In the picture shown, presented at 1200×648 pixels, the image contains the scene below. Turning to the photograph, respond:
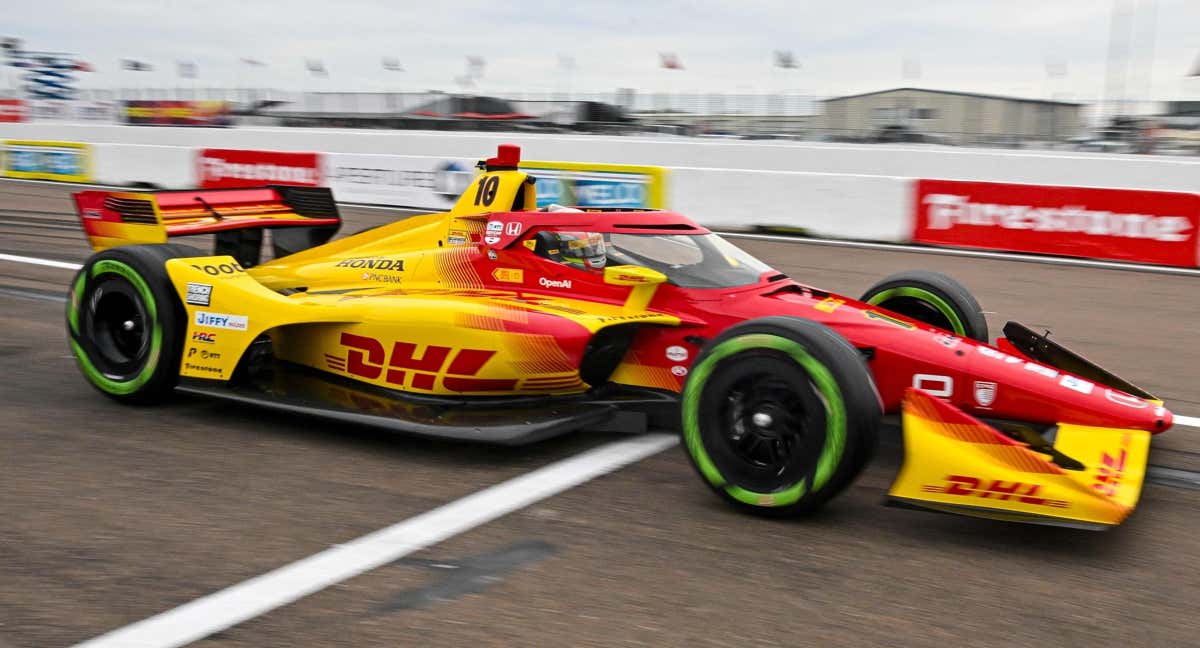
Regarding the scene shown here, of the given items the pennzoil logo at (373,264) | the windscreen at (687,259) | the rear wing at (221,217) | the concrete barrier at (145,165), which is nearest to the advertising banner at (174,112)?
the concrete barrier at (145,165)

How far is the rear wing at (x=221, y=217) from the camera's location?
717 cm

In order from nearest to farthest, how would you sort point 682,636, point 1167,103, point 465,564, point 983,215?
point 682,636 < point 465,564 < point 983,215 < point 1167,103

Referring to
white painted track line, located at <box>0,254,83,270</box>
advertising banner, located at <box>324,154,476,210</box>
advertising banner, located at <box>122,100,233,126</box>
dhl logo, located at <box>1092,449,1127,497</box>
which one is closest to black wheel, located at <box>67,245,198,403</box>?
dhl logo, located at <box>1092,449,1127,497</box>

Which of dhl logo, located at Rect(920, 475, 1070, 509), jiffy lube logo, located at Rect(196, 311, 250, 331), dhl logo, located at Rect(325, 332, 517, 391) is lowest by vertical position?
dhl logo, located at Rect(920, 475, 1070, 509)

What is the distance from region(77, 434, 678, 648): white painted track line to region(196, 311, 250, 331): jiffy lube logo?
190 centimetres

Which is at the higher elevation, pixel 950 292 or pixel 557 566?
pixel 950 292

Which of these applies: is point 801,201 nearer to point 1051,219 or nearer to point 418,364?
point 1051,219

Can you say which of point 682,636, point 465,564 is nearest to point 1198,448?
point 682,636

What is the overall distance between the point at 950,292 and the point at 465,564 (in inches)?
137

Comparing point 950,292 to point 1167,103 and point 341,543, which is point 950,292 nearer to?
point 341,543

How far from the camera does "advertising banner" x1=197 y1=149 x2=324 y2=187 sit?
68.5 ft

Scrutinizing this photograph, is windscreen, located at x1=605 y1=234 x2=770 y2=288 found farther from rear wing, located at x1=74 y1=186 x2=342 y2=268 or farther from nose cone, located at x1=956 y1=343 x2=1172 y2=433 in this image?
rear wing, located at x1=74 y1=186 x2=342 y2=268

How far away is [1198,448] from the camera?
19.0ft

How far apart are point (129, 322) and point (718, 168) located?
1803 centimetres
